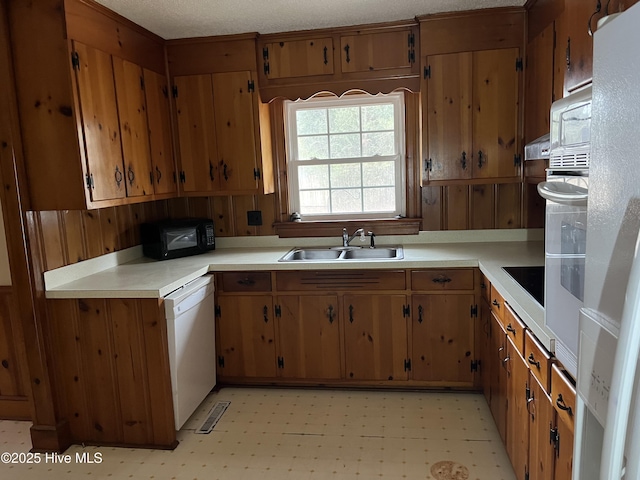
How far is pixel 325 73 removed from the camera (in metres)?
3.08

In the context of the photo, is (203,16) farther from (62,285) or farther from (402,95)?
(62,285)

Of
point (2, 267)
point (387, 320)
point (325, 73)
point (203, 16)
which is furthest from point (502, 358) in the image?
point (2, 267)

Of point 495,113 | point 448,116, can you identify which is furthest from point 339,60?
point 495,113

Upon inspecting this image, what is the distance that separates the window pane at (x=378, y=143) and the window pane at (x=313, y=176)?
0.33 m

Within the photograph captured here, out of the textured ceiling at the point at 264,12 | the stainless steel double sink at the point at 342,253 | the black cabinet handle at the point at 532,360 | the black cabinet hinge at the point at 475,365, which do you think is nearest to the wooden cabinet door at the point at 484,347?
the black cabinet hinge at the point at 475,365

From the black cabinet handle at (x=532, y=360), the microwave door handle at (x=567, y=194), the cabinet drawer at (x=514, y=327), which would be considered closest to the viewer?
the microwave door handle at (x=567, y=194)

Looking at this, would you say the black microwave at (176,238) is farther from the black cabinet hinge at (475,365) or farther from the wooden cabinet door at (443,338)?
the black cabinet hinge at (475,365)

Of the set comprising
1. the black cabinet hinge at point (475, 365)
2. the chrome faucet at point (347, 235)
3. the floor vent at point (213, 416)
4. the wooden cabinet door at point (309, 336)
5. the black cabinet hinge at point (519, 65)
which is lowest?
the floor vent at point (213, 416)

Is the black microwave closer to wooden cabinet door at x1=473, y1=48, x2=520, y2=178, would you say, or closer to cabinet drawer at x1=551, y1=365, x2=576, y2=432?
wooden cabinet door at x1=473, y1=48, x2=520, y2=178

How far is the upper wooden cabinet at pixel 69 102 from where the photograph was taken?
228 cm

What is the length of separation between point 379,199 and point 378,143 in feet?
1.31

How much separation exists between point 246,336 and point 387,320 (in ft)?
2.97

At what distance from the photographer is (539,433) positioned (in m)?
1.65

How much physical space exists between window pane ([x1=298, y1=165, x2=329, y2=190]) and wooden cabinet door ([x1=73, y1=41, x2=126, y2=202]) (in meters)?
1.29
